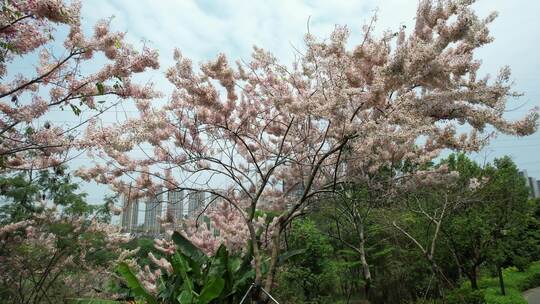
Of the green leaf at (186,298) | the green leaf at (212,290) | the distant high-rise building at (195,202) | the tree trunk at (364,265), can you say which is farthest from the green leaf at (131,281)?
the tree trunk at (364,265)

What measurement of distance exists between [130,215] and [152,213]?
60.3 inches

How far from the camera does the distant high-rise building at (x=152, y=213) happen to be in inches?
271

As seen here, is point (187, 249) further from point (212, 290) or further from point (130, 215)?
point (130, 215)

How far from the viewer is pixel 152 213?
8.45m

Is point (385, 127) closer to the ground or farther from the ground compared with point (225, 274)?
farther from the ground

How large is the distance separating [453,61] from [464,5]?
→ 620 millimetres

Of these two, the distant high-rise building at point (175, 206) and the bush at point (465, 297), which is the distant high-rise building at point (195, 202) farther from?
the bush at point (465, 297)

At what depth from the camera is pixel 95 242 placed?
1030 centimetres

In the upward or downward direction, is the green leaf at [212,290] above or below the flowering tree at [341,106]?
below

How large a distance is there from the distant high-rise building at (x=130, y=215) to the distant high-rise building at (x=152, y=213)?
25cm

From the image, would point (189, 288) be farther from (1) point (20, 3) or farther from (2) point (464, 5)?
(2) point (464, 5)

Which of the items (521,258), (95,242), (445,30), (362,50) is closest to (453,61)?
(445,30)

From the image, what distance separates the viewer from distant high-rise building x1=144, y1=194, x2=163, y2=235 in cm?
688

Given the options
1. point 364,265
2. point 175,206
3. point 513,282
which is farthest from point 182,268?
point 513,282
